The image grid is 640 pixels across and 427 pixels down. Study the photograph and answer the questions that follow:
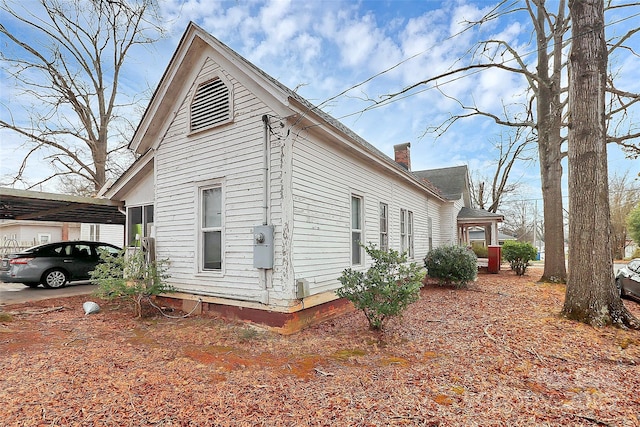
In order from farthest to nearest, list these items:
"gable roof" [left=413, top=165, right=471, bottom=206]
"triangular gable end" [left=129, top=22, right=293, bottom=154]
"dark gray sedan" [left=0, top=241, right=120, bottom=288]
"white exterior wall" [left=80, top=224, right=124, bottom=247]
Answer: "white exterior wall" [left=80, top=224, right=124, bottom=247] < "gable roof" [left=413, top=165, right=471, bottom=206] < "dark gray sedan" [left=0, top=241, right=120, bottom=288] < "triangular gable end" [left=129, top=22, right=293, bottom=154]

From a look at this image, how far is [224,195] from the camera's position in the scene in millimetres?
6266

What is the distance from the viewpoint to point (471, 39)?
Result: 25.3 ft

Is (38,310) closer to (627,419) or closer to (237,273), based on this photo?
(237,273)

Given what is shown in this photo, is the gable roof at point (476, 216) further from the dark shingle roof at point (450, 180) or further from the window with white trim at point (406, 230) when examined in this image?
the window with white trim at point (406, 230)

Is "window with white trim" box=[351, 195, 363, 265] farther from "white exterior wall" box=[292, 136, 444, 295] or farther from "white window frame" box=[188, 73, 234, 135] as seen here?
"white window frame" box=[188, 73, 234, 135]

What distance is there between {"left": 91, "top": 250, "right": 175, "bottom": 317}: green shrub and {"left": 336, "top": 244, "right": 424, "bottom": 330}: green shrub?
394cm

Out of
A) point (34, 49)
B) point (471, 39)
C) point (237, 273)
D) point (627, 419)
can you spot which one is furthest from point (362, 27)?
point (34, 49)

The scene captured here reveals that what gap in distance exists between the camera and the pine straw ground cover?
2848mm

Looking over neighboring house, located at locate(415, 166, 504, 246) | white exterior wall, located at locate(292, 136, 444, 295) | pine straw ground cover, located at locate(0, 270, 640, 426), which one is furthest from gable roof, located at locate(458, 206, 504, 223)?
pine straw ground cover, located at locate(0, 270, 640, 426)

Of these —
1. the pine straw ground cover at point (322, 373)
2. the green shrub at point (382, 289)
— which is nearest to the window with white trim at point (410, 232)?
the pine straw ground cover at point (322, 373)

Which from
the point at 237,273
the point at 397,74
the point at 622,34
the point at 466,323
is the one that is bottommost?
the point at 466,323

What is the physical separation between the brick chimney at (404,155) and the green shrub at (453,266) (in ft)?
20.5

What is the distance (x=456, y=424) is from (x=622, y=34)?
12236 mm

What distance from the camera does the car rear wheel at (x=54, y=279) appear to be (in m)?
10.5
